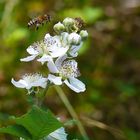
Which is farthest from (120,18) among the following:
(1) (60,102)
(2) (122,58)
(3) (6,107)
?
(3) (6,107)

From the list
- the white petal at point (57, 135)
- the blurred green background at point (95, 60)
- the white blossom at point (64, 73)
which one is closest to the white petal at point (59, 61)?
the white blossom at point (64, 73)

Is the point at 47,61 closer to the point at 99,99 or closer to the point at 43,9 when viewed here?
the point at 99,99

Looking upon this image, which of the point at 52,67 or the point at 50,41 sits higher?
the point at 50,41

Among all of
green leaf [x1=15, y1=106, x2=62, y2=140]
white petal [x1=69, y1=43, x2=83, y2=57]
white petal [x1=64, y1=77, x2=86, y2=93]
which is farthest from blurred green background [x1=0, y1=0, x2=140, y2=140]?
green leaf [x1=15, y1=106, x2=62, y2=140]

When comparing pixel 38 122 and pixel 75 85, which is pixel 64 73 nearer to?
pixel 75 85

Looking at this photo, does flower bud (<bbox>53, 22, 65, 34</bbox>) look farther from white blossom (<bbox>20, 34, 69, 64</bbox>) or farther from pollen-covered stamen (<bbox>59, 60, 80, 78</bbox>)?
pollen-covered stamen (<bbox>59, 60, 80, 78</bbox>)

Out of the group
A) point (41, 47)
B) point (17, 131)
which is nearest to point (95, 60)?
point (41, 47)
